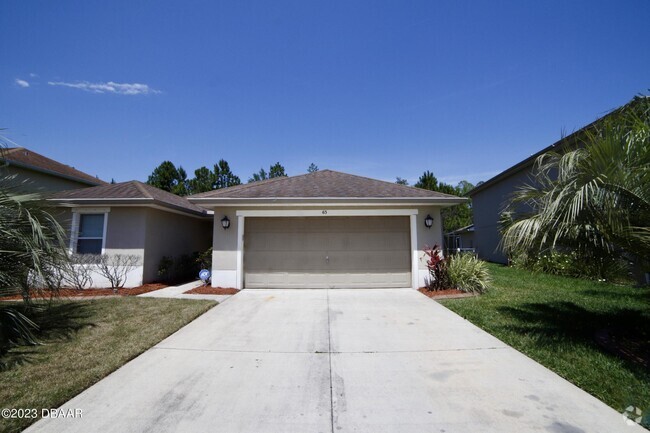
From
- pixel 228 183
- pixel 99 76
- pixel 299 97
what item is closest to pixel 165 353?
pixel 99 76

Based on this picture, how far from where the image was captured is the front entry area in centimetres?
997

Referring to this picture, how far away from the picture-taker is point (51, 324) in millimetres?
5836

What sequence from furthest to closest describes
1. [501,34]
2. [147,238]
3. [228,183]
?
[228,183] < [147,238] < [501,34]

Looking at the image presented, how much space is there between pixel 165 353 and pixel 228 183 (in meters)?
32.7

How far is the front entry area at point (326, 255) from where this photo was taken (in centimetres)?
997

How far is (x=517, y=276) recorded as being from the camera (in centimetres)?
1177

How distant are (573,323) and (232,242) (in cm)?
881

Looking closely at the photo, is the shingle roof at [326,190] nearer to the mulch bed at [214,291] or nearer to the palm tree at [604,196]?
the mulch bed at [214,291]

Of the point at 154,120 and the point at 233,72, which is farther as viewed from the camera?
the point at 154,120

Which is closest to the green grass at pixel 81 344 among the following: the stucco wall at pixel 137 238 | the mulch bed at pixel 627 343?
the stucco wall at pixel 137 238

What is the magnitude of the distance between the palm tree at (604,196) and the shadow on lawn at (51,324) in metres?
7.35

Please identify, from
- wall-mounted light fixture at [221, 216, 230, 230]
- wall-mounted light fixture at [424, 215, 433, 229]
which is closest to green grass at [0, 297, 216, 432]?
wall-mounted light fixture at [221, 216, 230, 230]

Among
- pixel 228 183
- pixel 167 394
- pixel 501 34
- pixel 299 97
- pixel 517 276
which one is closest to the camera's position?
pixel 167 394

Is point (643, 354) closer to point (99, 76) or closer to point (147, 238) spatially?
point (147, 238)
